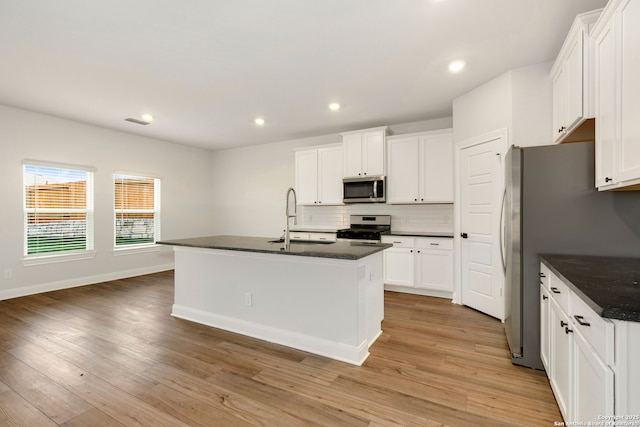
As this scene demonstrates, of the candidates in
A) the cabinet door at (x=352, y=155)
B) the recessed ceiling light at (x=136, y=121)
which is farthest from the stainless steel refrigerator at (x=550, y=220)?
the recessed ceiling light at (x=136, y=121)

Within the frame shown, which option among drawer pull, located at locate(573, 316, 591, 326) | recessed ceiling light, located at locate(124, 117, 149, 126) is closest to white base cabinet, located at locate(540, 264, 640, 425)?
drawer pull, located at locate(573, 316, 591, 326)

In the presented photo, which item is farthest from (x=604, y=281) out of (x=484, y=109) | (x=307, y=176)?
(x=307, y=176)

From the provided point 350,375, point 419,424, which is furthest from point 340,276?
point 419,424

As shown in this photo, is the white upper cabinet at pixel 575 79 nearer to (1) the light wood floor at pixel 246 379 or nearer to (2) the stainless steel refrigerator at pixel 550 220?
(2) the stainless steel refrigerator at pixel 550 220

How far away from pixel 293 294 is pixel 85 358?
1.81 m

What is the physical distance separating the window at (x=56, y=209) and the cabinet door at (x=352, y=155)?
436cm

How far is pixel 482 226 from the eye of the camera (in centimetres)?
341

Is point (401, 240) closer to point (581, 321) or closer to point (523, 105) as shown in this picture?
point (523, 105)

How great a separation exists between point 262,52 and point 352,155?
2.47 meters

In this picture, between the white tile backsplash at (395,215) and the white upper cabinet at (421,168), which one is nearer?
the white upper cabinet at (421,168)

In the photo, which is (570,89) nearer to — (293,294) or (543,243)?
(543,243)

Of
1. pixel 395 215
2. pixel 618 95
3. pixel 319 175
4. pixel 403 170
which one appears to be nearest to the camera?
pixel 618 95

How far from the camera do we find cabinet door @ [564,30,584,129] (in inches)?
83.8

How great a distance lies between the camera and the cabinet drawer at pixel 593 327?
1045 mm
